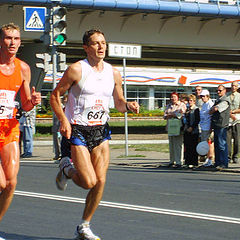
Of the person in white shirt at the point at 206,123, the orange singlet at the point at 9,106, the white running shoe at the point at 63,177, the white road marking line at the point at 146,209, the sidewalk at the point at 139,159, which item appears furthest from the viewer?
the sidewalk at the point at 139,159

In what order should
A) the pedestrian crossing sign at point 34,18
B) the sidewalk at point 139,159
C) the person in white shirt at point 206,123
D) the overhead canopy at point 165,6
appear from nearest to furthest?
1. the person in white shirt at point 206,123
2. the sidewalk at point 139,159
3. the pedestrian crossing sign at point 34,18
4. the overhead canopy at point 165,6

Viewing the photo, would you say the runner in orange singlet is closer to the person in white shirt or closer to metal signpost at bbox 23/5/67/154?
the person in white shirt

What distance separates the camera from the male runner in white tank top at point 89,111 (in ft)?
24.9

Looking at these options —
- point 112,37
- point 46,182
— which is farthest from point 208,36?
point 46,182

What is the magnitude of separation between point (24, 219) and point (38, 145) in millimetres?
21293

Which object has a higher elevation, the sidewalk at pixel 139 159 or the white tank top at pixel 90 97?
the white tank top at pixel 90 97

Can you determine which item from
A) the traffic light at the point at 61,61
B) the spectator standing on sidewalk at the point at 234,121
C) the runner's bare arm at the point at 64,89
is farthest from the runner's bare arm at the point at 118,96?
the traffic light at the point at 61,61

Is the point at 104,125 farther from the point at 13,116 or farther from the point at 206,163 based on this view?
the point at 206,163

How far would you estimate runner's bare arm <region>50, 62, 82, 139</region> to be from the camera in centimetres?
749

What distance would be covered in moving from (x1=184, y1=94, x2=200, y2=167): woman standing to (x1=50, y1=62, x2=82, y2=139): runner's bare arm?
9893 millimetres

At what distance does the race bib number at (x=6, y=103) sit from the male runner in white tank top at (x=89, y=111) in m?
0.42

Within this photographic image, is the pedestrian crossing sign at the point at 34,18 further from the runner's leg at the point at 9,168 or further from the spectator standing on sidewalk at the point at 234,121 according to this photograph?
the runner's leg at the point at 9,168

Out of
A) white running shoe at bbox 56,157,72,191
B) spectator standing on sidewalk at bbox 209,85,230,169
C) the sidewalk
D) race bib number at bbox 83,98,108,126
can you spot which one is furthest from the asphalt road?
the sidewalk

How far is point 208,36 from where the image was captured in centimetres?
4541
